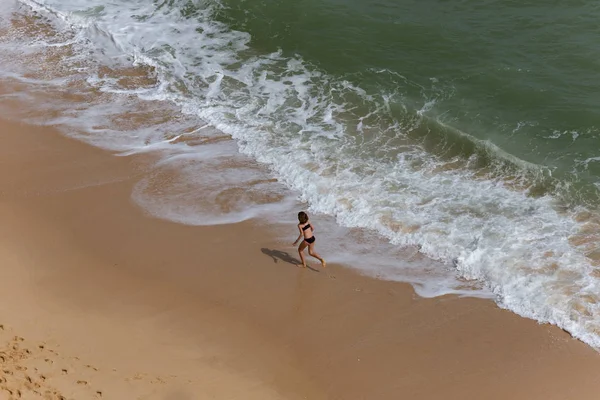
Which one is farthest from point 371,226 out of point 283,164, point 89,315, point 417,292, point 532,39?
point 532,39

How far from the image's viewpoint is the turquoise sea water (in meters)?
10.6

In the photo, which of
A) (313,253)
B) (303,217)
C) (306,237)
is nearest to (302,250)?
(313,253)

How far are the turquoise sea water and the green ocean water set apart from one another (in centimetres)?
5

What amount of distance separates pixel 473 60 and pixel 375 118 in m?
3.46

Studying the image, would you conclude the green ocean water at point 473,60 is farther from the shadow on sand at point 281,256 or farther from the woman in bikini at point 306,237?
the shadow on sand at point 281,256

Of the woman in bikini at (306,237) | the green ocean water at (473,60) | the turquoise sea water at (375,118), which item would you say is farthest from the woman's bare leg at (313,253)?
the green ocean water at (473,60)

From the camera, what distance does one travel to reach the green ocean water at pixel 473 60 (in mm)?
13219

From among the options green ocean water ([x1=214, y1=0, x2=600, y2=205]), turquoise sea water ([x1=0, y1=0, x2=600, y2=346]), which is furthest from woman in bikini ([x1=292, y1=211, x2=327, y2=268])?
green ocean water ([x1=214, y1=0, x2=600, y2=205])

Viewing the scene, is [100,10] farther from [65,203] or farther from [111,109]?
[65,203]

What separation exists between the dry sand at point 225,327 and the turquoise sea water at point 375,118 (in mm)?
663

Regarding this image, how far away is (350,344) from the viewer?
8719 millimetres

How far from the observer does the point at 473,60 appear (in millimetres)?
15633

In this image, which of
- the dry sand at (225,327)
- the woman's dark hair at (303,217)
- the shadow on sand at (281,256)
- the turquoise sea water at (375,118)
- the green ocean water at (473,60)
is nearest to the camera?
the dry sand at (225,327)

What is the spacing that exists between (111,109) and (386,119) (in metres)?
6.63
